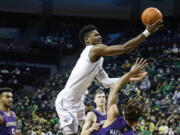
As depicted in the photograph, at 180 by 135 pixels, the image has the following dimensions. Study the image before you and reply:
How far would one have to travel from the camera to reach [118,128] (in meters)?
4.39

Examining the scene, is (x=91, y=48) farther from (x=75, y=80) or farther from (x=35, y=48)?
(x=35, y=48)

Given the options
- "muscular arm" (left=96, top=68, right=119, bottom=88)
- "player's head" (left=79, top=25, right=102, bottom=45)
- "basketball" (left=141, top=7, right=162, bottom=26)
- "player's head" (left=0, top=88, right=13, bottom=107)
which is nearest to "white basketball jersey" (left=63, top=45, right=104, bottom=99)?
"player's head" (left=79, top=25, right=102, bottom=45)

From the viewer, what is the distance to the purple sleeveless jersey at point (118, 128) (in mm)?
4379

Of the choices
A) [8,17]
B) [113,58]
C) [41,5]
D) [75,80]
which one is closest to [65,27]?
[41,5]

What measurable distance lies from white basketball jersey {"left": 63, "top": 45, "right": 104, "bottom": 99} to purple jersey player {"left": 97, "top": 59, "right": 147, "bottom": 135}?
119cm

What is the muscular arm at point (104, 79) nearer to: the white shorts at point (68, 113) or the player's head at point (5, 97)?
the white shorts at point (68, 113)

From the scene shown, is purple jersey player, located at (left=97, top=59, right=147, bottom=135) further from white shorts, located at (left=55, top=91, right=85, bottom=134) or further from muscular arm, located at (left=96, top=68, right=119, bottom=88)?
muscular arm, located at (left=96, top=68, right=119, bottom=88)

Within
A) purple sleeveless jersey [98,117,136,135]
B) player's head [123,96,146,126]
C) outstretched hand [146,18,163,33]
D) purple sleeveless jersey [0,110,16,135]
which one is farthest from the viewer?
purple sleeveless jersey [0,110,16,135]

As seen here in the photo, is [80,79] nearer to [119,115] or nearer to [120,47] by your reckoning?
[120,47]

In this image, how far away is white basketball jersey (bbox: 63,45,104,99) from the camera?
5602 mm

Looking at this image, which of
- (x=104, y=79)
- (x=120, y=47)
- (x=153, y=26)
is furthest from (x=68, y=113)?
(x=153, y=26)

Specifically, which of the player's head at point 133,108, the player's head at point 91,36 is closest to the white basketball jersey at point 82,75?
the player's head at point 91,36

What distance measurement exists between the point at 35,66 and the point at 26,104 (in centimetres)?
668

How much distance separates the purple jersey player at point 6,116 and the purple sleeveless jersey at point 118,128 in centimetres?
348
